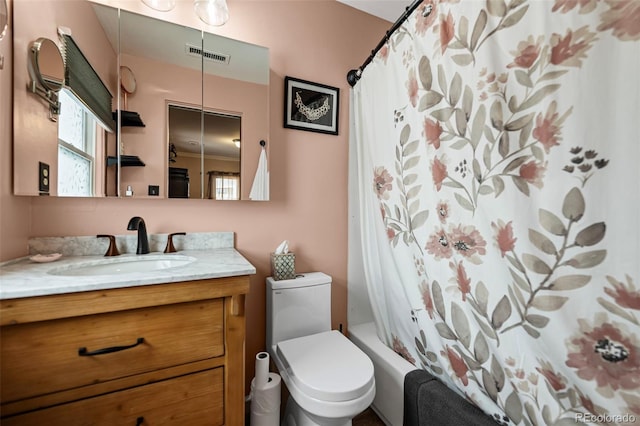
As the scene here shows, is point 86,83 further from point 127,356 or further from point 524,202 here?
point 524,202

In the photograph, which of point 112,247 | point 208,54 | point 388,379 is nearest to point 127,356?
point 112,247

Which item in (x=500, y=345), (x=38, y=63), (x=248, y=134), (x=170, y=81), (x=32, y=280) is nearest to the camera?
(x=32, y=280)

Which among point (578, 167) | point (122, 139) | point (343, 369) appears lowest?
point (343, 369)

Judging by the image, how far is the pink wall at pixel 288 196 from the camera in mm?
1319

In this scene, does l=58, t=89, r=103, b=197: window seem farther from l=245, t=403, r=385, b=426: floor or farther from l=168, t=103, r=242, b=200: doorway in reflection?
l=245, t=403, r=385, b=426: floor

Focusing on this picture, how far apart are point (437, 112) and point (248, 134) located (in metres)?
1.01

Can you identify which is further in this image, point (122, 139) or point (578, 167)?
point (122, 139)

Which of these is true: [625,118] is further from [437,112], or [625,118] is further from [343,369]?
[343,369]

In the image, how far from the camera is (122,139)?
1288 millimetres

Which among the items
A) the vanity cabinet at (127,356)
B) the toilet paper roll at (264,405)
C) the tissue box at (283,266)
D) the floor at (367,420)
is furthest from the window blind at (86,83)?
the floor at (367,420)

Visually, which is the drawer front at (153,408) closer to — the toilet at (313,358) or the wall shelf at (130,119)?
the toilet at (313,358)

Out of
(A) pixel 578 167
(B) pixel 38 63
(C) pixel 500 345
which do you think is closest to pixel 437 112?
(A) pixel 578 167

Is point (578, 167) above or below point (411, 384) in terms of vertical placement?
above

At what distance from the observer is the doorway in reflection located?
138 cm
